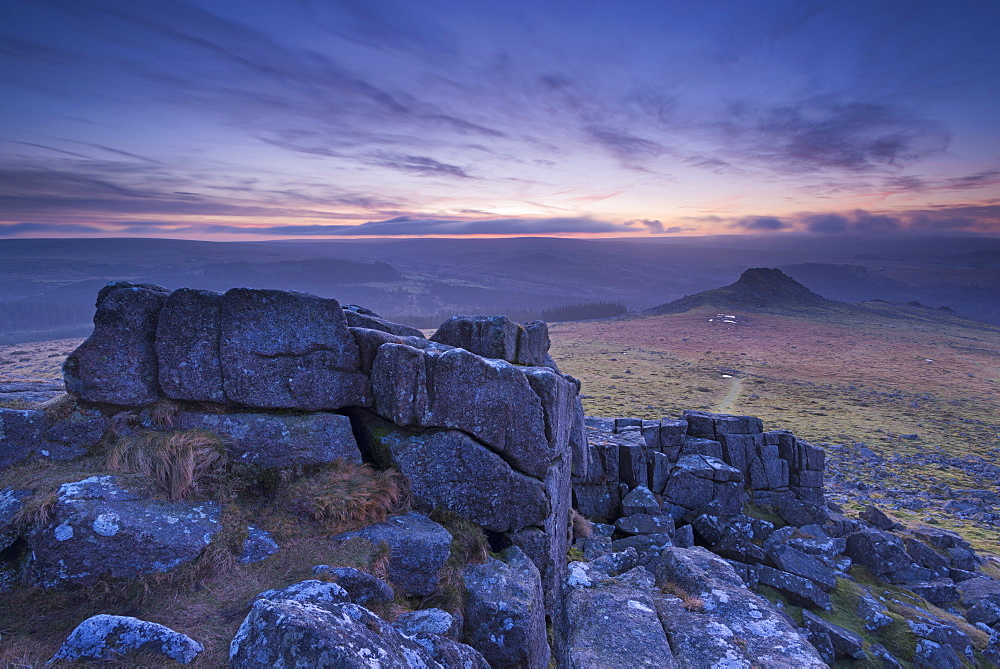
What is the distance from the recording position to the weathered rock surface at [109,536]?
7707mm

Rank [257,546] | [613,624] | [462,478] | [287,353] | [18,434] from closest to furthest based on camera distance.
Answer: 1. [257,546]
2. [18,434]
3. [613,624]
4. [462,478]
5. [287,353]

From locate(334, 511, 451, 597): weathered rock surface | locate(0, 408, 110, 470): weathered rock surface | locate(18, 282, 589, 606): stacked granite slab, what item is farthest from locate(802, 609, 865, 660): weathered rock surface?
locate(0, 408, 110, 470): weathered rock surface

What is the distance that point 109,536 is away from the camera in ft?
26.3

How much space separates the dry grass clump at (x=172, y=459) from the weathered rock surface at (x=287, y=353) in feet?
5.21

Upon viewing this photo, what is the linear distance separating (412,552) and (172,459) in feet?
18.6

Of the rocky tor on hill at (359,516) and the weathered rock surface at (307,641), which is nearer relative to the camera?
the weathered rock surface at (307,641)

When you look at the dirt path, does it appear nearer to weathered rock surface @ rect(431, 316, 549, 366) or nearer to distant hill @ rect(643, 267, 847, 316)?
weathered rock surface @ rect(431, 316, 549, 366)

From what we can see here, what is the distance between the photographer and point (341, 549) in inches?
Result: 375

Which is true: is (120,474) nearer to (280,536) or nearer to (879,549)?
(280,536)

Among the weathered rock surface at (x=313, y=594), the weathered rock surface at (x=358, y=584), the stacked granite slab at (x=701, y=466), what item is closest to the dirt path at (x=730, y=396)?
the stacked granite slab at (x=701, y=466)

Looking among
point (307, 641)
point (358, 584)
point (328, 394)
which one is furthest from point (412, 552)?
point (328, 394)

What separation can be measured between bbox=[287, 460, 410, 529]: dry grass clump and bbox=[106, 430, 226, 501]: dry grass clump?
6.15 feet

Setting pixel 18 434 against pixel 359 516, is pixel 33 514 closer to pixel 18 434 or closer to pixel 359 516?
pixel 18 434

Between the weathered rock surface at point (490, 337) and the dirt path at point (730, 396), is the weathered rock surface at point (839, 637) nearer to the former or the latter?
the weathered rock surface at point (490, 337)
